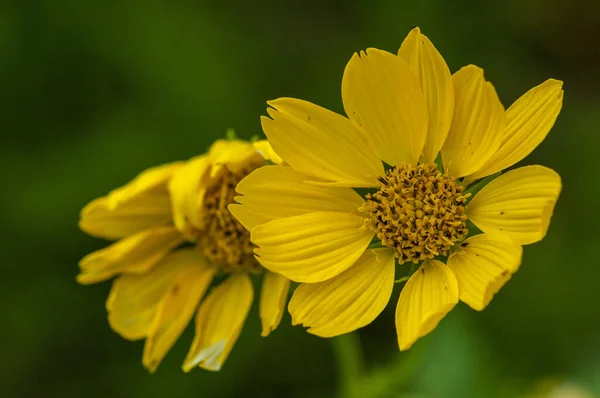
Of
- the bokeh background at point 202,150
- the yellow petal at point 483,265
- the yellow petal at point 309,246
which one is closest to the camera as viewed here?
the yellow petal at point 483,265

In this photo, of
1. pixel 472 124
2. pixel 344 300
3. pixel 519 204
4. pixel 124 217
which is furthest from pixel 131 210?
pixel 519 204

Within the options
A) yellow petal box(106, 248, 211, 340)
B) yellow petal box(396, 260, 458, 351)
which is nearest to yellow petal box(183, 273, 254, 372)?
yellow petal box(106, 248, 211, 340)

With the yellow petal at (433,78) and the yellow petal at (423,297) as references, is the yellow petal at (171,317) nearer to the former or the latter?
the yellow petal at (423,297)

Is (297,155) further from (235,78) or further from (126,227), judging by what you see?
(235,78)

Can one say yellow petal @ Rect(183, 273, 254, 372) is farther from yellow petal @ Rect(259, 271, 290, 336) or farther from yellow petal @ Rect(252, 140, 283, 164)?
yellow petal @ Rect(252, 140, 283, 164)

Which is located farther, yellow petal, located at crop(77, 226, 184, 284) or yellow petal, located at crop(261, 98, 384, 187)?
→ yellow petal, located at crop(77, 226, 184, 284)

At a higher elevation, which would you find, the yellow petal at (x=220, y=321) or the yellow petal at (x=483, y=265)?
the yellow petal at (x=483, y=265)

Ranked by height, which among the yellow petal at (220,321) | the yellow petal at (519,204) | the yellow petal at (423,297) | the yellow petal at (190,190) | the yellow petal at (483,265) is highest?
the yellow petal at (190,190)

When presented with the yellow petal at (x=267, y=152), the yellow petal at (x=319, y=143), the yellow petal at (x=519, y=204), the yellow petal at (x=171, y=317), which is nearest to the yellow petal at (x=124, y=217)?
the yellow petal at (x=171, y=317)

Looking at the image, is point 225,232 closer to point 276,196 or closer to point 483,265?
point 276,196
